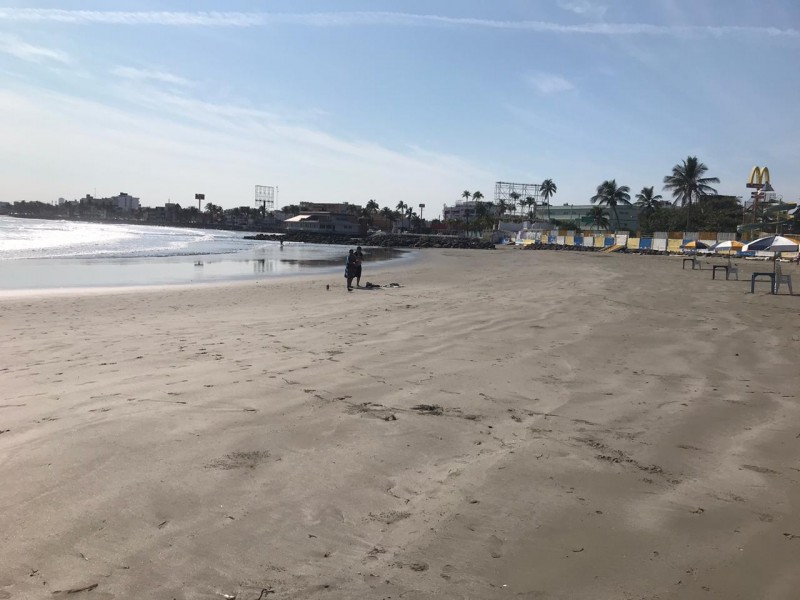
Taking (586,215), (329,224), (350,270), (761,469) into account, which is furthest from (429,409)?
(329,224)

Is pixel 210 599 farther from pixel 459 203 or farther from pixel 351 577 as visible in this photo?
pixel 459 203

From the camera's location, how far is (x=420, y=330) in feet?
29.8

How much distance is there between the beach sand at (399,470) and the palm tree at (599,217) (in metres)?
91.8

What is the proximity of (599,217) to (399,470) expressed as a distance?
99.0 meters

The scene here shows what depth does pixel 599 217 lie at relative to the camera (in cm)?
9569

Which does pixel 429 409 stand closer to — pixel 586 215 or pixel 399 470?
pixel 399 470

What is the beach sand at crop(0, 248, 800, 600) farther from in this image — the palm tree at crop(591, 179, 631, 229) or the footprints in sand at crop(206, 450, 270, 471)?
the palm tree at crop(591, 179, 631, 229)

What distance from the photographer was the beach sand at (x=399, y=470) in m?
2.65

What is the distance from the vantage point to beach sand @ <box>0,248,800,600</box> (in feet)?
8.71

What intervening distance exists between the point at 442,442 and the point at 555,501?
3.51 ft

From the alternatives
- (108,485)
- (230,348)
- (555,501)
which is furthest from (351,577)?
(230,348)

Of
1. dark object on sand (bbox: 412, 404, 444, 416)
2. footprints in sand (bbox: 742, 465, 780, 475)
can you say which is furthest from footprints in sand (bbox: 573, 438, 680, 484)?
dark object on sand (bbox: 412, 404, 444, 416)

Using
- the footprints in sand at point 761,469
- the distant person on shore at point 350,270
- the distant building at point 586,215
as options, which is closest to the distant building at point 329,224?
the distant building at point 586,215

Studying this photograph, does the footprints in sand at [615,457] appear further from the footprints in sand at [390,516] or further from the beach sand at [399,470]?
the footprints in sand at [390,516]
